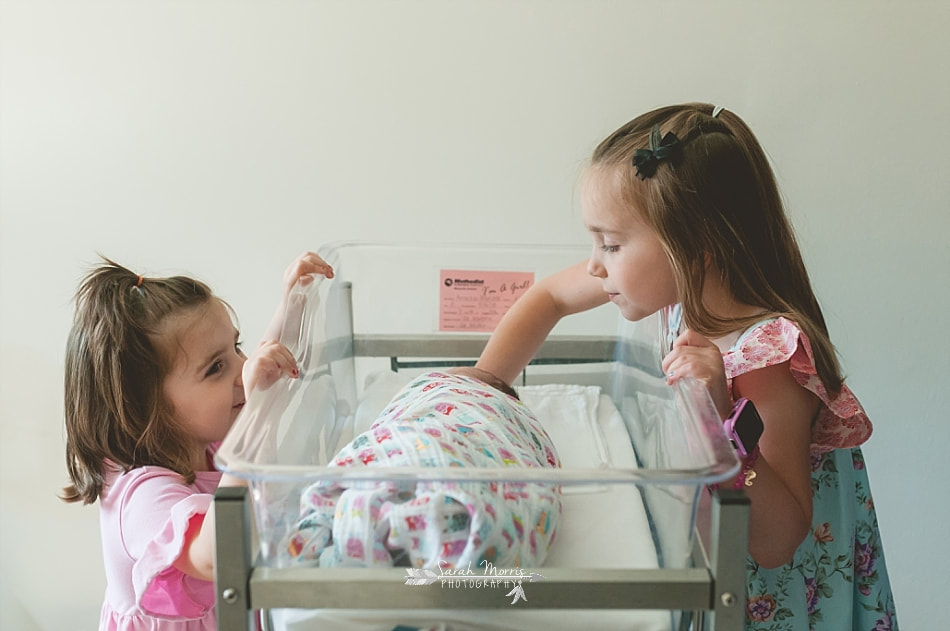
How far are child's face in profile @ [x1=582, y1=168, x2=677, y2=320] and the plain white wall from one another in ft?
1.78

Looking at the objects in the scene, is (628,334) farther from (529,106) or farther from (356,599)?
(356,599)

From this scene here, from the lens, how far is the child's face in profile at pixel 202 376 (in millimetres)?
1178

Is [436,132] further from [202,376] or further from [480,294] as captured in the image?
[202,376]

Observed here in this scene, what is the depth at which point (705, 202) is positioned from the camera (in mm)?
1054

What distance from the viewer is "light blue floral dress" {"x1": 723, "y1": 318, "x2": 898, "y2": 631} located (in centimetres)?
104

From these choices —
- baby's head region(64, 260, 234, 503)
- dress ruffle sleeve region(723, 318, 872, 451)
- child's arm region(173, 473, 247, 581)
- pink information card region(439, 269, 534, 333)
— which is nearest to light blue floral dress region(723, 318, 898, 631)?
dress ruffle sleeve region(723, 318, 872, 451)

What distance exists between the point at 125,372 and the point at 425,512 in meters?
0.59

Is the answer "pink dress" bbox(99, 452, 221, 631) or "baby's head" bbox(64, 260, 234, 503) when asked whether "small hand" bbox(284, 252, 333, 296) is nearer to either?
"baby's head" bbox(64, 260, 234, 503)

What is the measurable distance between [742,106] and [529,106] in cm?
39

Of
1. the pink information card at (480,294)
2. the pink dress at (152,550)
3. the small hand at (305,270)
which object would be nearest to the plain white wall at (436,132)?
the pink information card at (480,294)

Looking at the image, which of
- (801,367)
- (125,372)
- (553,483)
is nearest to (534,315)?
(801,367)

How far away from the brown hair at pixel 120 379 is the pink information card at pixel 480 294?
1.49 feet

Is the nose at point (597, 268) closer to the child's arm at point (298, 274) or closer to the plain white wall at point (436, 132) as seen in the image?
the child's arm at point (298, 274)

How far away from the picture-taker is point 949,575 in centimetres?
185
